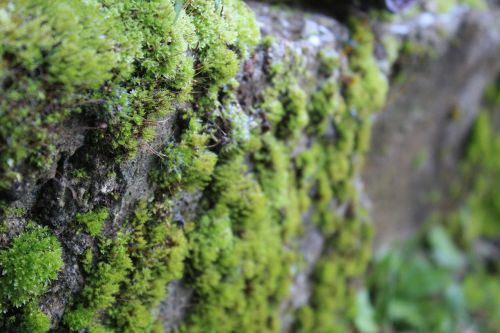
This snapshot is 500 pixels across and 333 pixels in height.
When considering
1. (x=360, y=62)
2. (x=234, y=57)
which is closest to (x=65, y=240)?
(x=234, y=57)

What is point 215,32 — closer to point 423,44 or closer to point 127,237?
point 127,237

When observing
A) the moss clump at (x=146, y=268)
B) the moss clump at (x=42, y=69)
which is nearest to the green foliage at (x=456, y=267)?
the moss clump at (x=146, y=268)

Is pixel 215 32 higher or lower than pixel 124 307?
higher

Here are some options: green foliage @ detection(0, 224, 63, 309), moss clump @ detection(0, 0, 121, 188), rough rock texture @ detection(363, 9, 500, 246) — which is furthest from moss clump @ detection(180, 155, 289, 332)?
rough rock texture @ detection(363, 9, 500, 246)

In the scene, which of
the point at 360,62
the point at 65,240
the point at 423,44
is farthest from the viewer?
the point at 423,44

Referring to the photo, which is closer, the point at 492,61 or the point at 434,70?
the point at 434,70

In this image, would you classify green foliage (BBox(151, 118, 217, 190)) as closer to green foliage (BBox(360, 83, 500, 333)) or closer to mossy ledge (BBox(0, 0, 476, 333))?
mossy ledge (BBox(0, 0, 476, 333))

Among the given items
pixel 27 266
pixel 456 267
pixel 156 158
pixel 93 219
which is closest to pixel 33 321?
pixel 27 266

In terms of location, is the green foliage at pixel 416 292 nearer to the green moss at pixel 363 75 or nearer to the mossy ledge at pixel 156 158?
the mossy ledge at pixel 156 158
